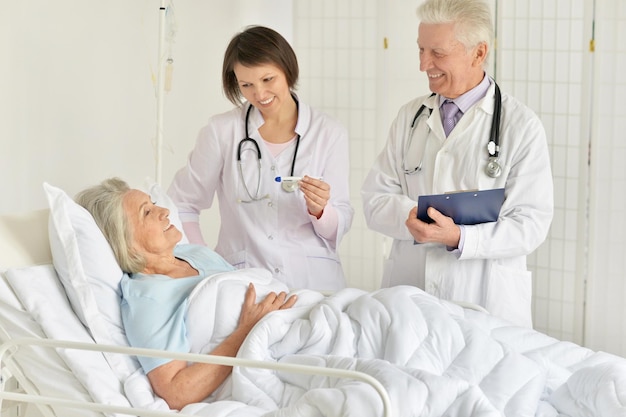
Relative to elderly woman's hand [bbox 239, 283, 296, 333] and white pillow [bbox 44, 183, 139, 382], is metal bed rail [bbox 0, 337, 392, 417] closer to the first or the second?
white pillow [bbox 44, 183, 139, 382]

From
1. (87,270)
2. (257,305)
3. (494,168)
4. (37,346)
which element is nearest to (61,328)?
(37,346)

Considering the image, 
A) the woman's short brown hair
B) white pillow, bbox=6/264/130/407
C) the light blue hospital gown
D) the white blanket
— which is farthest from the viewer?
the woman's short brown hair

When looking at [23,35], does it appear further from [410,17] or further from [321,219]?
[410,17]

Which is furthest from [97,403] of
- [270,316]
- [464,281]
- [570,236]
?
[570,236]

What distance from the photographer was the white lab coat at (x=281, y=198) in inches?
133

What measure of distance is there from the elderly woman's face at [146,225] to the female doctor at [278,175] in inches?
20.4

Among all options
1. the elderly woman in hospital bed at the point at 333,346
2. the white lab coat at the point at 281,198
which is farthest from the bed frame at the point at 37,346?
the white lab coat at the point at 281,198

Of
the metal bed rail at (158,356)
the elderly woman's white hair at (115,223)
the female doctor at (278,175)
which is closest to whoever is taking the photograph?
the metal bed rail at (158,356)

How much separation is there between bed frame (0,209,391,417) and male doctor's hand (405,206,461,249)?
946 millimetres

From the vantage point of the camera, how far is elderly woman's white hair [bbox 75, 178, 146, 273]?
9.36ft

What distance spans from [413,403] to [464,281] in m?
1.00

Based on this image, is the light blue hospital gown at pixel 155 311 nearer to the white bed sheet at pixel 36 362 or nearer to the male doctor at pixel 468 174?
the white bed sheet at pixel 36 362

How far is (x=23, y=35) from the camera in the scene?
348 centimetres

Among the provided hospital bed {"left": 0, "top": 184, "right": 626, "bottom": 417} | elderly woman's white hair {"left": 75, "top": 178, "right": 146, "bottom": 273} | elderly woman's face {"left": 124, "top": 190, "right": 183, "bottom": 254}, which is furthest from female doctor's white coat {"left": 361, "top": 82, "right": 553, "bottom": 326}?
elderly woman's white hair {"left": 75, "top": 178, "right": 146, "bottom": 273}
